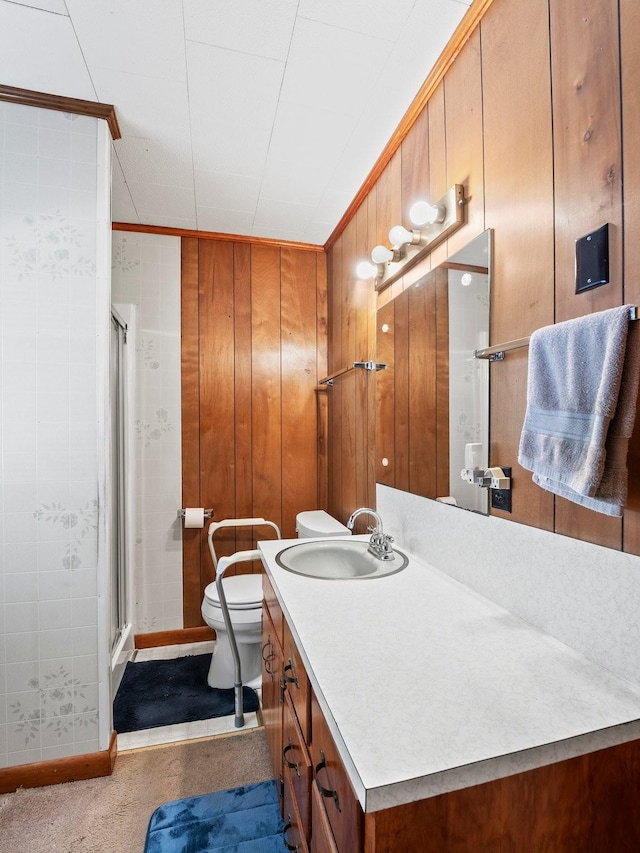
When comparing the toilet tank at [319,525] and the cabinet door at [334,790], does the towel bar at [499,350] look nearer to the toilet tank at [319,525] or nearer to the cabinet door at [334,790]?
the cabinet door at [334,790]

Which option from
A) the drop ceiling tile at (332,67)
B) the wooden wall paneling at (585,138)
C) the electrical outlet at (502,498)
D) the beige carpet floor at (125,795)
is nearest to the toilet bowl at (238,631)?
the beige carpet floor at (125,795)

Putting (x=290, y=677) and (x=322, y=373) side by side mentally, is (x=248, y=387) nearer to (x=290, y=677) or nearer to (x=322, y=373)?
(x=322, y=373)

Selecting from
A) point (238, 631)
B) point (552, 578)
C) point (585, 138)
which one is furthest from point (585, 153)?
point (238, 631)

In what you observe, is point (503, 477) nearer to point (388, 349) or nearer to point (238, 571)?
point (388, 349)

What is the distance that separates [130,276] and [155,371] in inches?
22.6

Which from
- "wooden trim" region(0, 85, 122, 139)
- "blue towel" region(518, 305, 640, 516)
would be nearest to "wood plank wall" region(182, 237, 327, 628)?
"wooden trim" region(0, 85, 122, 139)

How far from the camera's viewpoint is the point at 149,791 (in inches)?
61.0

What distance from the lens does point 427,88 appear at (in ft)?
4.78

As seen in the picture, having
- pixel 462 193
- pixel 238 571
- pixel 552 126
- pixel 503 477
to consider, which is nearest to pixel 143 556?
pixel 238 571

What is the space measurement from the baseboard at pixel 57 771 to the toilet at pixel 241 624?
583 millimetres

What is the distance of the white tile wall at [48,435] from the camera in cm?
157

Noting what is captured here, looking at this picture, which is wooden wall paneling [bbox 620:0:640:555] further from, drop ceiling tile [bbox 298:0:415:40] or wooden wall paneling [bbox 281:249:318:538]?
wooden wall paneling [bbox 281:249:318:538]

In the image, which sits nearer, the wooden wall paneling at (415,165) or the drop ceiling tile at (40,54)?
the drop ceiling tile at (40,54)

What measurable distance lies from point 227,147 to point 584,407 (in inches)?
70.3
